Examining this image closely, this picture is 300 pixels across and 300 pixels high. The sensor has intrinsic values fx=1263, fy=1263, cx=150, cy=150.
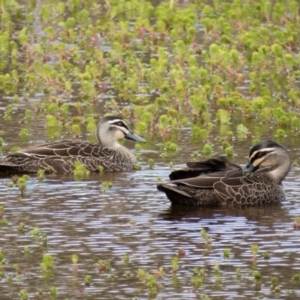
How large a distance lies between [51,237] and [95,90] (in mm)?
8957

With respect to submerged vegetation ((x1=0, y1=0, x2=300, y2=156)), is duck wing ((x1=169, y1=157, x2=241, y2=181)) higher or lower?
lower

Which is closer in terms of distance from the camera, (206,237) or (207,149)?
(206,237)

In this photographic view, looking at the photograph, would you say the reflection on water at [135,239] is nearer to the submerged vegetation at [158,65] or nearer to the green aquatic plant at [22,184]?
the green aquatic plant at [22,184]

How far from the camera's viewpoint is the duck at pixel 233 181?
15.3 metres

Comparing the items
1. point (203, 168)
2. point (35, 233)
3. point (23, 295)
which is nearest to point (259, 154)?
point (203, 168)

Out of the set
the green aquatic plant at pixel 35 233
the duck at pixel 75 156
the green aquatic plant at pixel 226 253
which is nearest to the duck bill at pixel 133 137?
the duck at pixel 75 156

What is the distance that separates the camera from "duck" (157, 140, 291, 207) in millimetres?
15328

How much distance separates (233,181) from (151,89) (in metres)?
7.88

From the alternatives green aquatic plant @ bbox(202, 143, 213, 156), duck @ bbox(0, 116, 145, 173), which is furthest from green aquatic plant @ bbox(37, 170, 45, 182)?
green aquatic plant @ bbox(202, 143, 213, 156)

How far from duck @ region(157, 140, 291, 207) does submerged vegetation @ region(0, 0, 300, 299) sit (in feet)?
2.81

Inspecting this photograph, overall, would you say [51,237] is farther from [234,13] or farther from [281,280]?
[234,13]

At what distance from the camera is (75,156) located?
702 inches

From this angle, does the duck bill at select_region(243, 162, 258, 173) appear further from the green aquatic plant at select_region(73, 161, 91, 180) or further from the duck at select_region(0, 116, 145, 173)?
the green aquatic plant at select_region(73, 161, 91, 180)

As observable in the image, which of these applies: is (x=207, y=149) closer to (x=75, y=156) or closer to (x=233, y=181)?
(x=75, y=156)
